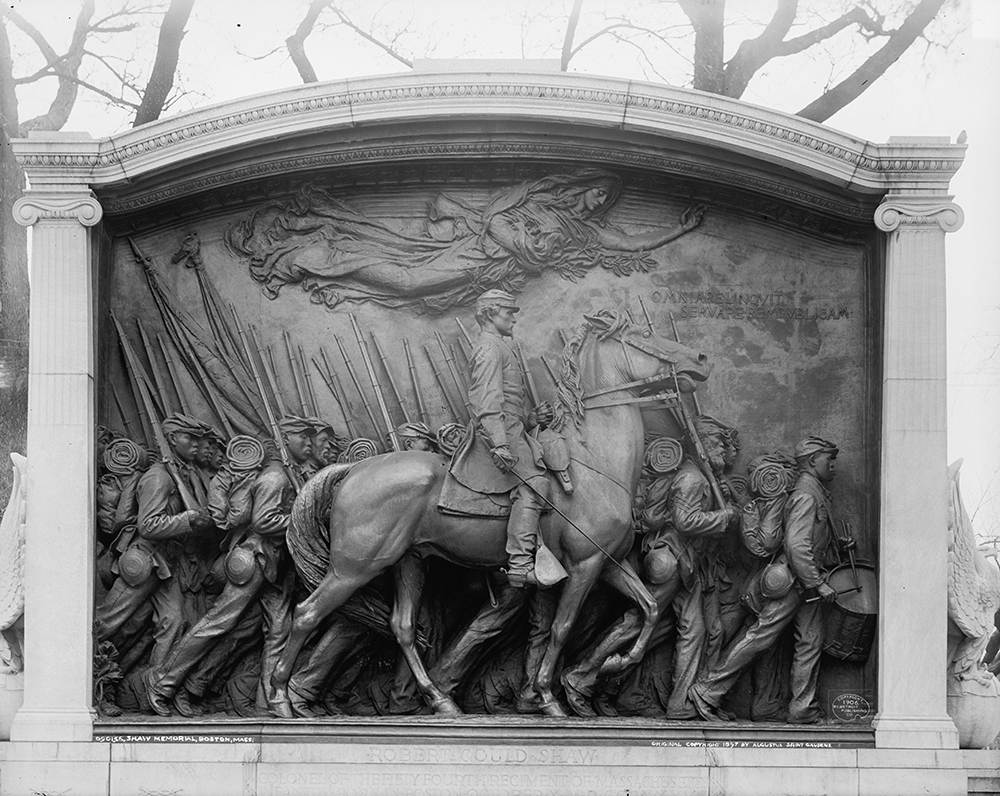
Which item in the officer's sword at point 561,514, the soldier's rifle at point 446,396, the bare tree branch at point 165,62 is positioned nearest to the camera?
the officer's sword at point 561,514

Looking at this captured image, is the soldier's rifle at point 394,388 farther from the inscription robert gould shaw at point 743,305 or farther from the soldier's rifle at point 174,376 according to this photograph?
the inscription robert gould shaw at point 743,305

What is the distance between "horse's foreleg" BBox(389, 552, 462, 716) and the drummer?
1816 mm

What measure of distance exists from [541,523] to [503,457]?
626 mm

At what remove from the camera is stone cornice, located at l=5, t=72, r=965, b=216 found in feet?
41.6

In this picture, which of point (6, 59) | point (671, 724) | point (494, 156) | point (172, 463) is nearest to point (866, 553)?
point (671, 724)

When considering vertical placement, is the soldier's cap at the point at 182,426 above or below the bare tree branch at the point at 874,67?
below

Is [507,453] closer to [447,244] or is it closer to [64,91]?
[447,244]

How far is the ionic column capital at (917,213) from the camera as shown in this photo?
12648mm

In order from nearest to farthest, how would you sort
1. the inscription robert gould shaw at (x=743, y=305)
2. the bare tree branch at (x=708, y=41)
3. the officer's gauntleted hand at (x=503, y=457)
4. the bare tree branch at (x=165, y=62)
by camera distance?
1. the officer's gauntleted hand at (x=503, y=457)
2. the inscription robert gould shaw at (x=743, y=305)
3. the bare tree branch at (x=708, y=41)
4. the bare tree branch at (x=165, y=62)

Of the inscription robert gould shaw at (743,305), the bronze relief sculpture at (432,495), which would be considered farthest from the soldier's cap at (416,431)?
the inscription robert gould shaw at (743,305)

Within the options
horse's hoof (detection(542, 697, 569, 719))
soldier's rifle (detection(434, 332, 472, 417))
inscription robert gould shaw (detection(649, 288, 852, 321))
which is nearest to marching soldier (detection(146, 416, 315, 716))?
soldier's rifle (detection(434, 332, 472, 417))

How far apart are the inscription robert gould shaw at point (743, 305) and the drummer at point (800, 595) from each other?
38.7 inches

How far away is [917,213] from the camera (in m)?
12.7

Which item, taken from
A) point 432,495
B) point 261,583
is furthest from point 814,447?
point 261,583
